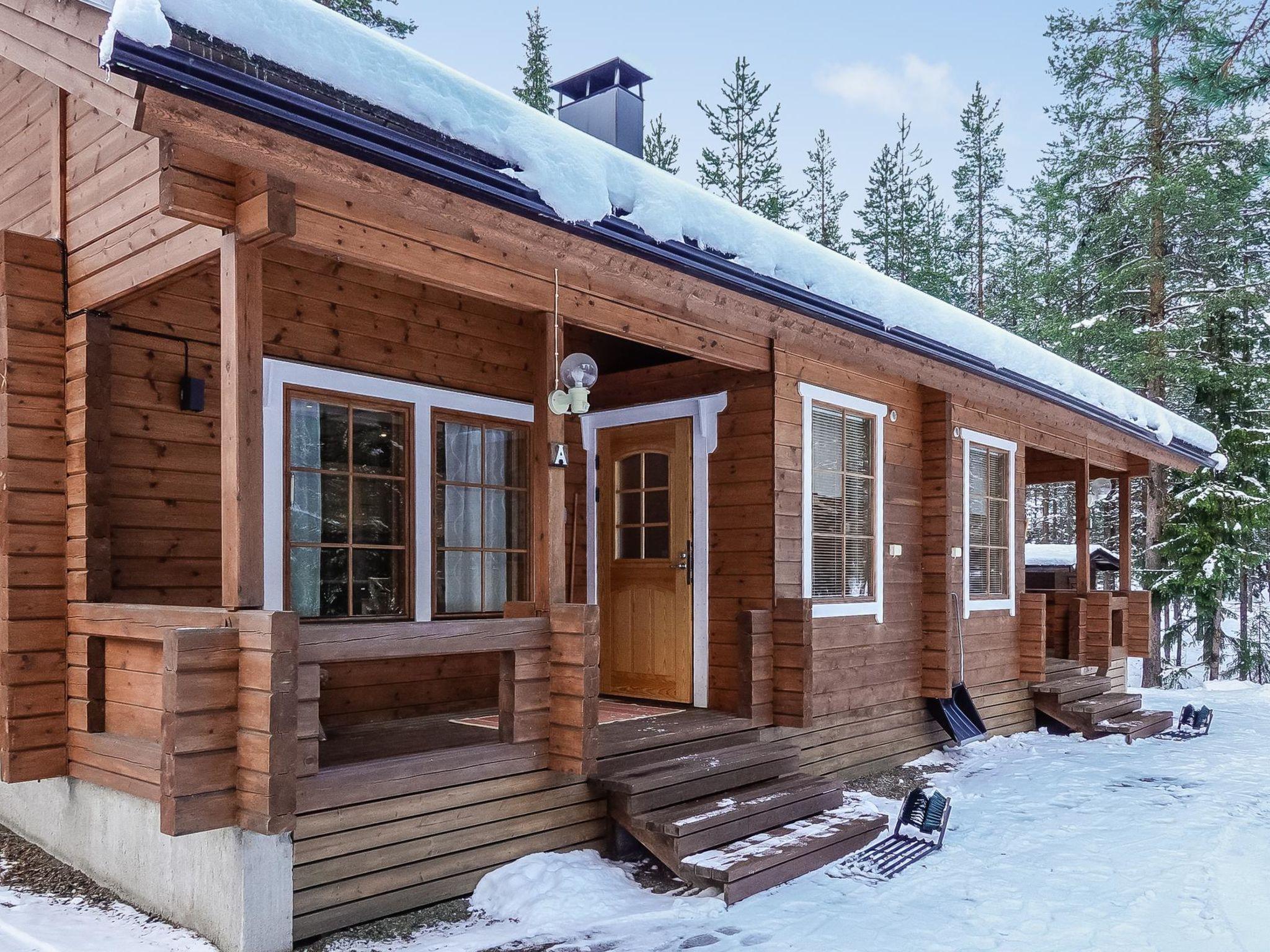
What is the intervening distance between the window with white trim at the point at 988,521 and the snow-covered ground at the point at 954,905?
2647 millimetres

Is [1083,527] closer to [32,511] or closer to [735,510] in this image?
[735,510]

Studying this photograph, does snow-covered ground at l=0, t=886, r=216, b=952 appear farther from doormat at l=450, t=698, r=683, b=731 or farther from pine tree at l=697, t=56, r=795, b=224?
pine tree at l=697, t=56, r=795, b=224

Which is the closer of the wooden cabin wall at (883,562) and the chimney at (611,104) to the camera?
the wooden cabin wall at (883,562)

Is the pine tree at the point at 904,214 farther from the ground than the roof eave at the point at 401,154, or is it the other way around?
the pine tree at the point at 904,214

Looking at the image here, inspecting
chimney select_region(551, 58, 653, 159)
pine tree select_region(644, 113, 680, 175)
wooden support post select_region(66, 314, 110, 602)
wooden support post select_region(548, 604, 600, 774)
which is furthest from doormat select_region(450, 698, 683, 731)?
pine tree select_region(644, 113, 680, 175)

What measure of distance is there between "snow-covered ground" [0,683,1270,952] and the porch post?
173 inches

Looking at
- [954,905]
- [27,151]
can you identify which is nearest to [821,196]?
[27,151]

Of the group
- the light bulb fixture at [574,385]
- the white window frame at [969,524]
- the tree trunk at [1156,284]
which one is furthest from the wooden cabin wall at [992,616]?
the tree trunk at [1156,284]

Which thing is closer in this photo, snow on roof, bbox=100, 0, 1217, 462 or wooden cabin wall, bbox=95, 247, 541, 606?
snow on roof, bbox=100, 0, 1217, 462

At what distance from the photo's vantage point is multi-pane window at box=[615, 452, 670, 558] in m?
6.47

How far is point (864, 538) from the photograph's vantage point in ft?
23.0

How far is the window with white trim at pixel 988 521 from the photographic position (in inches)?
324

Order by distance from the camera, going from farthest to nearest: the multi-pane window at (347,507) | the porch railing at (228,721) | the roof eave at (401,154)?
the multi-pane window at (347,507) < the porch railing at (228,721) < the roof eave at (401,154)

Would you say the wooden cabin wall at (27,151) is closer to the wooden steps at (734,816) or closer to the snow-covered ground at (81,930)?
the snow-covered ground at (81,930)
